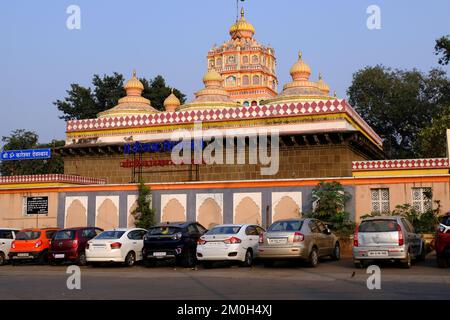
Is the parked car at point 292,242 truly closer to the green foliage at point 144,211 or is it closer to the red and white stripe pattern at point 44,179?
the green foliage at point 144,211

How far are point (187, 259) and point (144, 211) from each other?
8489 mm

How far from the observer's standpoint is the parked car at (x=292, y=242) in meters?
16.6

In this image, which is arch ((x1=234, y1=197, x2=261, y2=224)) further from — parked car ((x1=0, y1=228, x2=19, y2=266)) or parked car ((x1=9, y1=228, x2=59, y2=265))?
parked car ((x1=0, y1=228, x2=19, y2=266))

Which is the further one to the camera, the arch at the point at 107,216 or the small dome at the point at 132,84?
the small dome at the point at 132,84

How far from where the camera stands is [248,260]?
18.2 m

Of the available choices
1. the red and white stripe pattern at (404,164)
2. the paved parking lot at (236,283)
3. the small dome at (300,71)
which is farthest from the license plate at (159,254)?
the small dome at (300,71)

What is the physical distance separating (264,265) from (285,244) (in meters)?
2.22

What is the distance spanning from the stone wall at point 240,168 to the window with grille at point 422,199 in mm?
4428

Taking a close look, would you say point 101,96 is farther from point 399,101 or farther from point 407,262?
point 407,262

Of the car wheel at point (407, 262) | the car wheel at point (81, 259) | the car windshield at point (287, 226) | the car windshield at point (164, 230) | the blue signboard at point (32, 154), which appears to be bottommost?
the car wheel at point (81, 259)

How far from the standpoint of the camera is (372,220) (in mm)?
16078

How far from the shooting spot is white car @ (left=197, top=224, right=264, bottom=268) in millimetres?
17562
